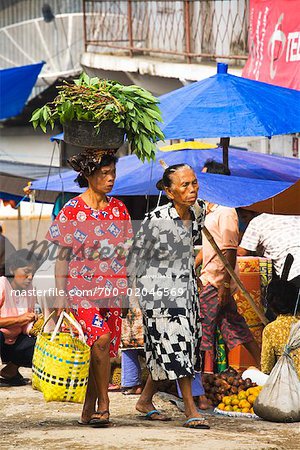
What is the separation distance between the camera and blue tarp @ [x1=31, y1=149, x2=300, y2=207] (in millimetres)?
7591

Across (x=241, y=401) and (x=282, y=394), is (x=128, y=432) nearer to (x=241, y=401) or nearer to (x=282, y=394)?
(x=282, y=394)

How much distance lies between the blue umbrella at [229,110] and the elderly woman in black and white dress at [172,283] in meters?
1.12

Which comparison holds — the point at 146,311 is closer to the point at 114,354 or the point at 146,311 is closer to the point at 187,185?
the point at 114,354

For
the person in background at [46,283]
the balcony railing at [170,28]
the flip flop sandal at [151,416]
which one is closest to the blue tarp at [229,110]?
the person in background at [46,283]

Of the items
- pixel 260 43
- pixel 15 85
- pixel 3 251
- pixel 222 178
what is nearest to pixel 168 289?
pixel 222 178

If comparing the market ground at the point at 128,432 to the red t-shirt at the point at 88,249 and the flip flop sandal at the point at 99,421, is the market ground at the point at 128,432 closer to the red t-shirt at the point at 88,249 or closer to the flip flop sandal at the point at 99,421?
the flip flop sandal at the point at 99,421

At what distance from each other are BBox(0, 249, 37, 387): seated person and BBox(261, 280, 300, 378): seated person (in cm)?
209

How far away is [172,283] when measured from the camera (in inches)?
265

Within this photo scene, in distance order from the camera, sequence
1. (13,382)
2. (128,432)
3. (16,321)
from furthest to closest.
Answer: (13,382)
(16,321)
(128,432)

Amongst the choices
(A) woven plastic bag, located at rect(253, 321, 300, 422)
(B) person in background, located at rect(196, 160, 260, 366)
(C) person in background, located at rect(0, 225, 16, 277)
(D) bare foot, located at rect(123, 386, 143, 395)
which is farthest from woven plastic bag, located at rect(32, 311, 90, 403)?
(C) person in background, located at rect(0, 225, 16, 277)

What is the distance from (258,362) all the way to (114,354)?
1.96 m

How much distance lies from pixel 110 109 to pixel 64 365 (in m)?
1.58

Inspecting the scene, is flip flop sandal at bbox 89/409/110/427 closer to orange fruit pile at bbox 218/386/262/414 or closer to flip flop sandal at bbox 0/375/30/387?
orange fruit pile at bbox 218/386/262/414

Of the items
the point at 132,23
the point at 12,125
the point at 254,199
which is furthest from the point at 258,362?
the point at 12,125
